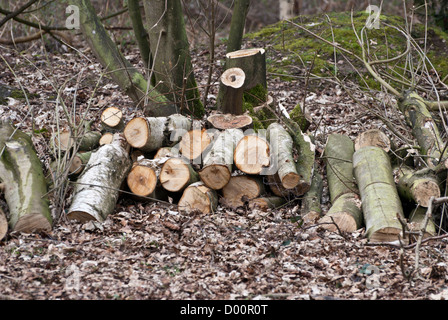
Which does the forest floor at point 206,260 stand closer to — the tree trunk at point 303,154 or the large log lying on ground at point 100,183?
the large log lying on ground at point 100,183

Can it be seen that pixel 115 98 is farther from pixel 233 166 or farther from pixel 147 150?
pixel 233 166

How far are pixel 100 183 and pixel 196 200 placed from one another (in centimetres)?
96

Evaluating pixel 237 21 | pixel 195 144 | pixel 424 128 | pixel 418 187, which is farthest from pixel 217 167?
pixel 237 21

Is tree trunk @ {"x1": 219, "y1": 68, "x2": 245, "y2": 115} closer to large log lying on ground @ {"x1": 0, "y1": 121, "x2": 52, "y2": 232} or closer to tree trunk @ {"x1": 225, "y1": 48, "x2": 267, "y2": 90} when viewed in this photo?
tree trunk @ {"x1": 225, "y1": 48, "x2": 267, "y2": 90}

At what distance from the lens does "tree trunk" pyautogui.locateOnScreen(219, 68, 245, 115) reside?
19.8 ft

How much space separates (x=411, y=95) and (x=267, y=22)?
11.1 m

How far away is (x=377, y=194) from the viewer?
15.4ft

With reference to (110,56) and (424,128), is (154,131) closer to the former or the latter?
(110,56)

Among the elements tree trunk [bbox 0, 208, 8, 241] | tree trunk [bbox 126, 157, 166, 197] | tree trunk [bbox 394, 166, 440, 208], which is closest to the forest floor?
tree trunk [bbox 0, 208, 8, 241]

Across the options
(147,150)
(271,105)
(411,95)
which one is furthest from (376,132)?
(147,150)

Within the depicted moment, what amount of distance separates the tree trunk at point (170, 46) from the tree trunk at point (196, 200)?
165 centimetres

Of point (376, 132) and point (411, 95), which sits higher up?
point (411, 95)

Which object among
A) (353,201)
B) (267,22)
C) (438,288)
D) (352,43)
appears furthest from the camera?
(267,22)

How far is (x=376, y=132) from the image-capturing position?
5461mm
